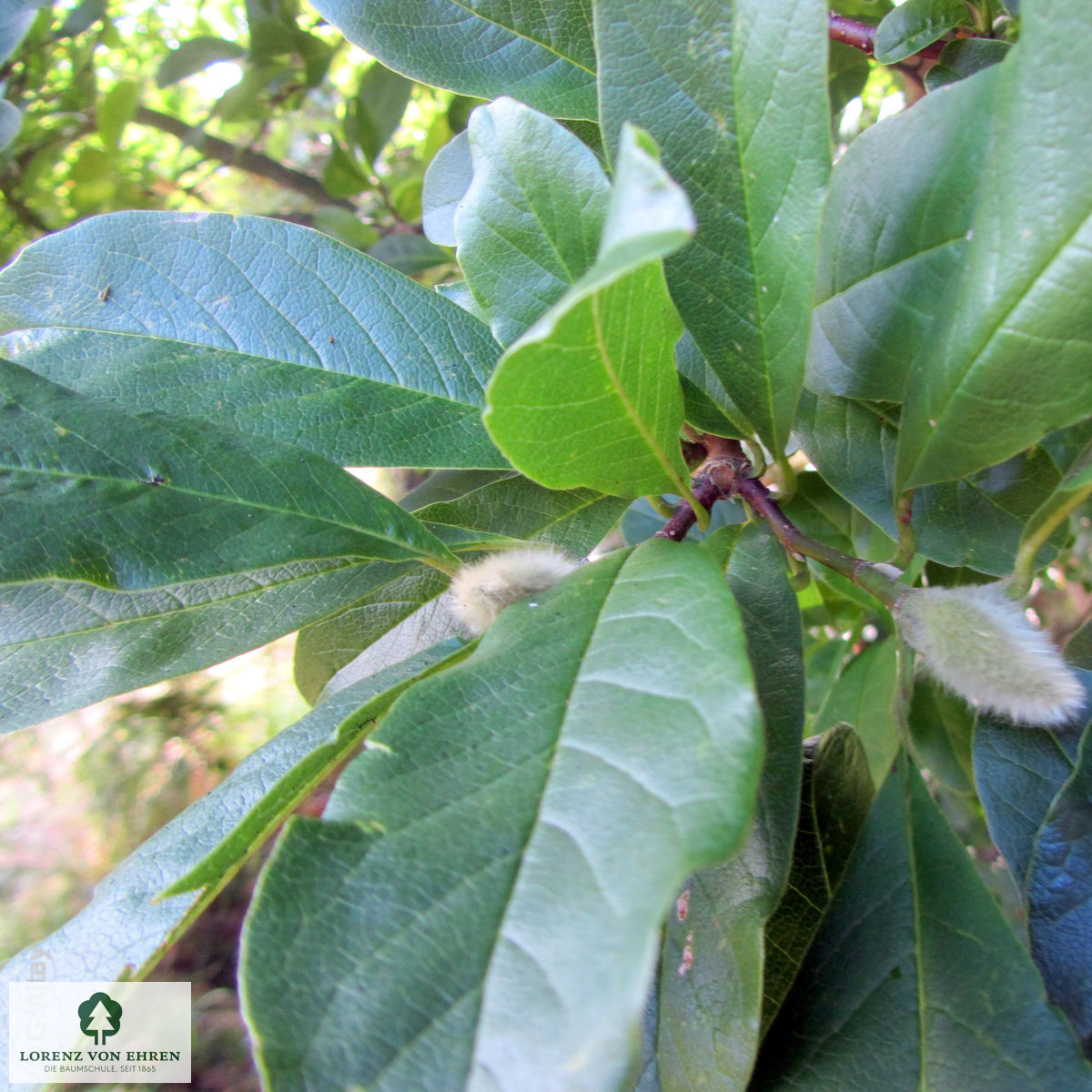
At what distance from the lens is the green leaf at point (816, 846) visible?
0.51 m

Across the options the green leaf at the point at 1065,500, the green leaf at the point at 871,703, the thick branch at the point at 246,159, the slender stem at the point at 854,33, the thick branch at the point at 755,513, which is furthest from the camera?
the thick branch at the point at 246,159

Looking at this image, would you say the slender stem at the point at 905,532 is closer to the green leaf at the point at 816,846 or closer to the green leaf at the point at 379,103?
the green leaf at the point at 816,846

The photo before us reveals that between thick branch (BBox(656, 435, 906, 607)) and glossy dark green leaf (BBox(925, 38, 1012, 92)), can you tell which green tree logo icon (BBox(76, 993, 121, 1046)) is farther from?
glossy dark green leaf (BBox(925, 38, 1012, 92))

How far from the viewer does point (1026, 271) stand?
398mm

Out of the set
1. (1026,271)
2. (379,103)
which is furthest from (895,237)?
(379,103)

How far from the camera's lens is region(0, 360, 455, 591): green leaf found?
1.64ft

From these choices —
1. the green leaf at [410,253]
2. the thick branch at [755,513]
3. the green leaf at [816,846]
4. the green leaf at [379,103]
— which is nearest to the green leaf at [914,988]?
the green leaf at [816,846]

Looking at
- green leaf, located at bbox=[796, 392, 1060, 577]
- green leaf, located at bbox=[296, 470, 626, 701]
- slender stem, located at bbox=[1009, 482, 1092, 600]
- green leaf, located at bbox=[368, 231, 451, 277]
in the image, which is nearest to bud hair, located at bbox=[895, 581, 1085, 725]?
slender stem, located at bbox=[1009, 482, 1092, 600]

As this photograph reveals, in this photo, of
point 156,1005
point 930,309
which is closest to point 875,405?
point 930,309

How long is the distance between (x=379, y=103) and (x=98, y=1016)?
152 cm

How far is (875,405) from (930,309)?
5.5 inches

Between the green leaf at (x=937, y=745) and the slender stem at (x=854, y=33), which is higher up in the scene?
the slender stem at (x=854, y=33)

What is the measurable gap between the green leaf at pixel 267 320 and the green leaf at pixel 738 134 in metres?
0.21

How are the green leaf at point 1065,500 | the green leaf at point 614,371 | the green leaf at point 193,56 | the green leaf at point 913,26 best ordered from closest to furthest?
the green leaf at point 614,371 < the green leaf at point 1065,500 < the green leaf at point 913,26 < the green leaf at point 193,56
